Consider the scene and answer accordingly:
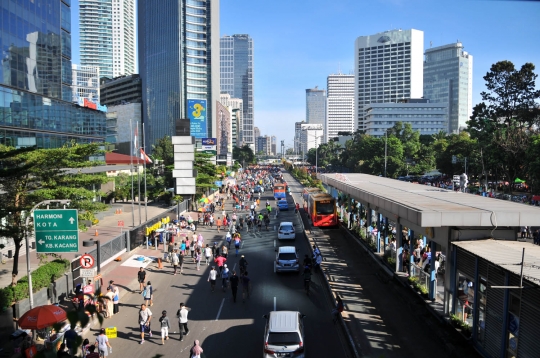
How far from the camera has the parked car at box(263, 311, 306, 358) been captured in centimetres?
1155

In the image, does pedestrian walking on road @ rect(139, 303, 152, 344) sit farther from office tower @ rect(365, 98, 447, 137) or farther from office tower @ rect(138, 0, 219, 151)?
office tower @ rect(365, 98, 447, 137)

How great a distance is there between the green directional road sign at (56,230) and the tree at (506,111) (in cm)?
4872

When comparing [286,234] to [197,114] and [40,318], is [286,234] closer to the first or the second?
[40,318]

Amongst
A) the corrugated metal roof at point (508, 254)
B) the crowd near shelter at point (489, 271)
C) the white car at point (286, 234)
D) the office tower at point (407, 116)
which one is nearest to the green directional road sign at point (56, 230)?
the crowd near shelter at point (489, 271)

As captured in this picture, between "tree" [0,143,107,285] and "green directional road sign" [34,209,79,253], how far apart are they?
1.98 meters

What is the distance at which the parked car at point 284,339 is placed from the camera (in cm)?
1155

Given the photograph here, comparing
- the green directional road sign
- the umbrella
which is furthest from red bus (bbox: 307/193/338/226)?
the umbrella

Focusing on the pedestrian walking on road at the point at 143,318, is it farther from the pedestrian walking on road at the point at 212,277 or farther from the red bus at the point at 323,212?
the red bus at the point at 323,212

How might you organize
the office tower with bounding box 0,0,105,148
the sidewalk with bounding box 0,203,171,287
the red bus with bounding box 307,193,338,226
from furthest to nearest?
the red bus with bounding box 307,193,338,226 → the office tower with bounding box 0,0,105,148 → the sidewalk with bounding box 0,203,171,287

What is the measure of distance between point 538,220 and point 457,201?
376 cm

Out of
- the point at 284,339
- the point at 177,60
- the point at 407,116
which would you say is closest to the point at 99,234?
the point at 284,339

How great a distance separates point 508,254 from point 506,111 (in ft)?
185

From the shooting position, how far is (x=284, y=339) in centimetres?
1175

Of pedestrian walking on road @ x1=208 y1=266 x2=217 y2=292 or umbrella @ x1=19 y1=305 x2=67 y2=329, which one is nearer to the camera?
umbrella @ x1=19 y1=305 x2=67 y2=329
